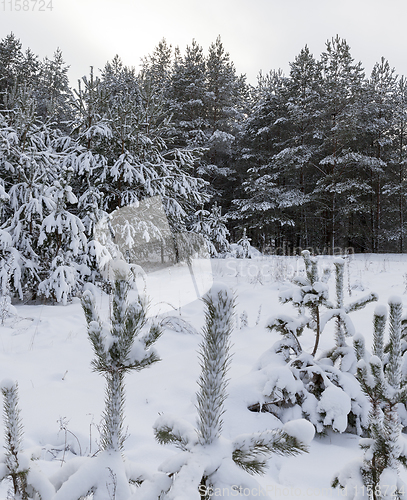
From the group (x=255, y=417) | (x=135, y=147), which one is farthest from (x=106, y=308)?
(x=135, y=147)

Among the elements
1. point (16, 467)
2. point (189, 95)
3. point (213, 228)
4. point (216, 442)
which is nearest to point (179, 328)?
point (16, 467)

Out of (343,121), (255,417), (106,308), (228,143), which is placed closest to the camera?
(255,417)

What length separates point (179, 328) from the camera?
370 centimetres

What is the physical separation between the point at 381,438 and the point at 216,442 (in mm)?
538

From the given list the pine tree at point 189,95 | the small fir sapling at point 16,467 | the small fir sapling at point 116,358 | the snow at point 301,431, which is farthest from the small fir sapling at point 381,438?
the pine tree at point 189,95

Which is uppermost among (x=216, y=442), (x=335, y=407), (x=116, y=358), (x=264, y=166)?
(x=264, y=166)

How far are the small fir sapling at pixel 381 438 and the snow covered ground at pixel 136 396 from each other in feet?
1.65

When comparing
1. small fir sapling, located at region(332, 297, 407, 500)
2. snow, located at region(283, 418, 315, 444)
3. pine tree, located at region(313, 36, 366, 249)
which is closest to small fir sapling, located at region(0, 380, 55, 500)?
snow, located at region(283, 418, 315, 444)

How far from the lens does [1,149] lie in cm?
509

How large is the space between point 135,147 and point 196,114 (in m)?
11.5

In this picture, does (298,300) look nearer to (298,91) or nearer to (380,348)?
(380,348)

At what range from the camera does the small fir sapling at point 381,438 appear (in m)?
0.81

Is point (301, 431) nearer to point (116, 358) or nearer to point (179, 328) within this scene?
point (116, 358)

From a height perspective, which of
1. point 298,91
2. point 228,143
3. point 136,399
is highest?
point 298,91
